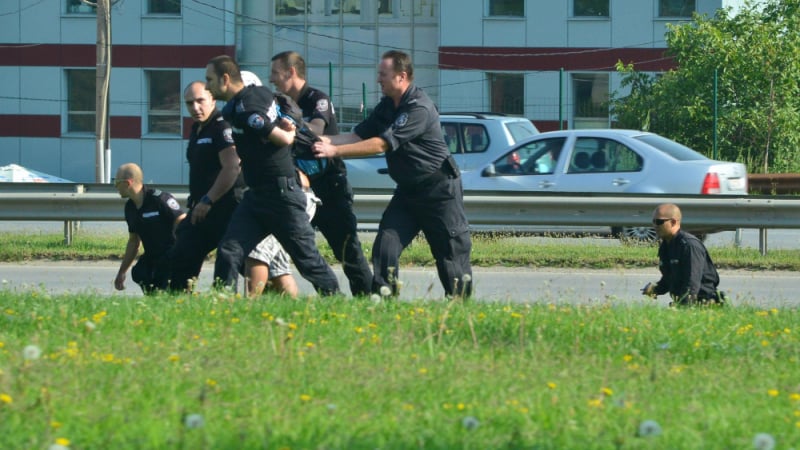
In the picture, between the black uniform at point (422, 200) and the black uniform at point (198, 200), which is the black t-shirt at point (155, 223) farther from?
the black uniform at point (422, 200)

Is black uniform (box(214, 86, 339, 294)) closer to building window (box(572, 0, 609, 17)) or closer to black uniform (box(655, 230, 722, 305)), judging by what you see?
black uniform (box(655, 230, 722, 305))

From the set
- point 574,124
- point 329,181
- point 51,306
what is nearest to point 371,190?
point 329,181

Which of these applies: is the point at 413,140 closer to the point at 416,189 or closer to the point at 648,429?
the point at 416,189

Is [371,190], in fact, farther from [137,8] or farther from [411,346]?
[137,8]

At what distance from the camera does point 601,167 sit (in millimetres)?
15000

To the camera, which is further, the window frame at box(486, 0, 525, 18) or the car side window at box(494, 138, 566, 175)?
the window frame at box(486, 0, 525, 18)

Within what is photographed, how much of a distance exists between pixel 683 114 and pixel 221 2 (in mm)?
15134

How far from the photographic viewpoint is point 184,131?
3656cm

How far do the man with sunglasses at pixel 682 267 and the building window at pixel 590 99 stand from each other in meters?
27.1

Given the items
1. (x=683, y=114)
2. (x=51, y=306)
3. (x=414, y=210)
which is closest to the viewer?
(x=51, y=306)

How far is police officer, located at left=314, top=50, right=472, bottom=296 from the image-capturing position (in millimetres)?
7590

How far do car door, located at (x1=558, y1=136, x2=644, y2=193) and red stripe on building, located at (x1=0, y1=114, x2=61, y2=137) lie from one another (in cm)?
2506

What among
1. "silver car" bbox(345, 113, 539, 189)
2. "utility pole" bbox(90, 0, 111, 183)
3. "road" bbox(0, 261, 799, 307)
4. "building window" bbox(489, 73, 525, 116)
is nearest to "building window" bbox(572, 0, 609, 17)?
"building window" bbox(489, 73, 525, 116)

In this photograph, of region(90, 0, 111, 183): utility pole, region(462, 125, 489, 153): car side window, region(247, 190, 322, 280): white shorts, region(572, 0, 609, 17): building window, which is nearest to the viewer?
region(247, 190, 322, 280): white shorts
